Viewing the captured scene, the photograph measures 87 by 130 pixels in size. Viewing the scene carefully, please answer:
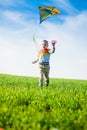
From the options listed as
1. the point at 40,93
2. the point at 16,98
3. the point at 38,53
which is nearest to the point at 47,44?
the point at 38,53

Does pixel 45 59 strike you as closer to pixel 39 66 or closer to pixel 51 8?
pixel 39 66

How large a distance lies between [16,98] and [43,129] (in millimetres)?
4258

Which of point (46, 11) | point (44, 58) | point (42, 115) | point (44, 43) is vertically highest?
point (46, 11)

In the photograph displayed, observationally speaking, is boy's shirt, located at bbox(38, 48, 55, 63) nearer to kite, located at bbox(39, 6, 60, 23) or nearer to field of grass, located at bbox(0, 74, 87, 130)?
kite, located at bbox(39, 6, 60, 23)

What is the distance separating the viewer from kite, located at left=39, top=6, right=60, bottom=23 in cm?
1714

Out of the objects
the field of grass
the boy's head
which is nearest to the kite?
the boy's head

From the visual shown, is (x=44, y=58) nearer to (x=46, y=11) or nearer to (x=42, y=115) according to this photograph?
(x=46, y=11)

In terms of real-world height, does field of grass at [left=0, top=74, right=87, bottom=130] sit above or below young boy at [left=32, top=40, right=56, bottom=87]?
below

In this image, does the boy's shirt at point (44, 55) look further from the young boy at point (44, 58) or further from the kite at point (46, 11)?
the kite at point (46, 11)

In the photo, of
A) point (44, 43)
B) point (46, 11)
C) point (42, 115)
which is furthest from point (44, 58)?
point (42, 115)

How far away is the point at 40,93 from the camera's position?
1109 cm

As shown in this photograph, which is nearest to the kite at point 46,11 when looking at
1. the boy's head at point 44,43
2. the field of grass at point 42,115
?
the boy's head at point 44,43

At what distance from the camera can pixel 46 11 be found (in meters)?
17.4

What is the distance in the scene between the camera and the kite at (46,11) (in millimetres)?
17141
